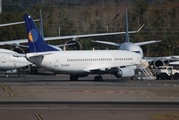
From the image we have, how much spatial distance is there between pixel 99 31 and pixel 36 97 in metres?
81.0

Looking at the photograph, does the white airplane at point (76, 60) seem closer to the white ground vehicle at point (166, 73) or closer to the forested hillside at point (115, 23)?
the white ground vehicle at point (166, 73)

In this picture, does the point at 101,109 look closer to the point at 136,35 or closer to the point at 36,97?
the point at 36,97

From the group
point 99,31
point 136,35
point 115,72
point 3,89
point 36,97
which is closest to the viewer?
point 36,97

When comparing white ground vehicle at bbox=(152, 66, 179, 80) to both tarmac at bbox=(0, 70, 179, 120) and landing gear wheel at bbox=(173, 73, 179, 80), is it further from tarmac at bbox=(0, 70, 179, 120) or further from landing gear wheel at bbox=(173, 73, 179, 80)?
tarmac at bbox=(0, 70, 179, 120)

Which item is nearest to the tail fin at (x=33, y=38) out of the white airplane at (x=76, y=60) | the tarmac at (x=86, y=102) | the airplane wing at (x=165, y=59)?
the white airplane at (x=76, y=60)

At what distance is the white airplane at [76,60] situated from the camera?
176ft

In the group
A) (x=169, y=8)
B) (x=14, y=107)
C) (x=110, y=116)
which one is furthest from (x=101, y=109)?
(x=169, y=8)

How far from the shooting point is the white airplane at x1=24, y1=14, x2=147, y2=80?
176 ft

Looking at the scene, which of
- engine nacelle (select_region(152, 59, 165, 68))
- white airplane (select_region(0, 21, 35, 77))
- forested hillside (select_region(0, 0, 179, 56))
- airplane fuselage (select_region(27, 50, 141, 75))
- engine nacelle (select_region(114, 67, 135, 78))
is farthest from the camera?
forested hillside (select_region(0, 0, 179, 56))

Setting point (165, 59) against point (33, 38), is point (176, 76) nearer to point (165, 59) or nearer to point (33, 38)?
point (165, 59)

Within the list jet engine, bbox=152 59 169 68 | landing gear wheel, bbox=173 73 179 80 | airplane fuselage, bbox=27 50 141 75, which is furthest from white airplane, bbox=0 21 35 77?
landing gear wheel, bbox=173 73 179 80

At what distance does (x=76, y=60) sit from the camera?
55.7 m

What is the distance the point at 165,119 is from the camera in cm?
2845

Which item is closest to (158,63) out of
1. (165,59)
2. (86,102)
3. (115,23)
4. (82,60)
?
(165,59)
